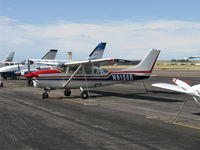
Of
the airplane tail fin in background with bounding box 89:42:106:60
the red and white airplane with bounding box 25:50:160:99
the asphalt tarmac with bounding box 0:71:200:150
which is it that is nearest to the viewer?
the asphalt tarmac with bounding box 0:71:200:150

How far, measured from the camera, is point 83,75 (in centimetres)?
1922

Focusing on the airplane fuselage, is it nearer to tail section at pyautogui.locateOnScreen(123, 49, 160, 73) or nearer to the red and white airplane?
the red and white airplane

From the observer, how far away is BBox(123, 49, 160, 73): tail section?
20.9 meters

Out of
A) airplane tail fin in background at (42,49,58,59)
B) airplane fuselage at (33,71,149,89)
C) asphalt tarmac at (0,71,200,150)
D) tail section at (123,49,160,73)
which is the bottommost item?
asphalt tarmac at (0,71,200,150)

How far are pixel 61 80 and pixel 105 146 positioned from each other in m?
11.6

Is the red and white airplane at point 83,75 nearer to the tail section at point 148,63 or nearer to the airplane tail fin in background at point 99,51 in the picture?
the tail section at point 148,63

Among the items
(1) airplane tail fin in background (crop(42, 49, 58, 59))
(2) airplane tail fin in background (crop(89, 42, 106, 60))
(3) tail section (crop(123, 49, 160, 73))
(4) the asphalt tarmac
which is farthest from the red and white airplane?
(1) airplane tail fin in background (crop(42, 49, 58, 59))

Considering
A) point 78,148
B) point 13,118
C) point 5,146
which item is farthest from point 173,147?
point 13,118

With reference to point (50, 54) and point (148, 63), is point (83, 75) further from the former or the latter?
point (50, 54)

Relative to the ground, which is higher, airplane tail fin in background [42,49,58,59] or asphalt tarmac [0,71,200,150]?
airplane tail fin in background [42,49,58,59]

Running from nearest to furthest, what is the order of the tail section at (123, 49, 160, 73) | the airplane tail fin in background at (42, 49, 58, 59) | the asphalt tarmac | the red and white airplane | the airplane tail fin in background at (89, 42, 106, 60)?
the asphalt tarmac
the red and white airplane
the tail section at (123, 49, 160, 73)
the airplane tail fin in background at (89, 42, 106, 60)
the airplane tail fin in background at (42, 49, 58, 59)

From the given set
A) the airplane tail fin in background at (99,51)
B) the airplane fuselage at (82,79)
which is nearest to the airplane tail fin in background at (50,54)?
the airplane tail fin in background at (99,51)

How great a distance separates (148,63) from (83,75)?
16.8ft

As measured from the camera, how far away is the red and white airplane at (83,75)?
1797 cm
